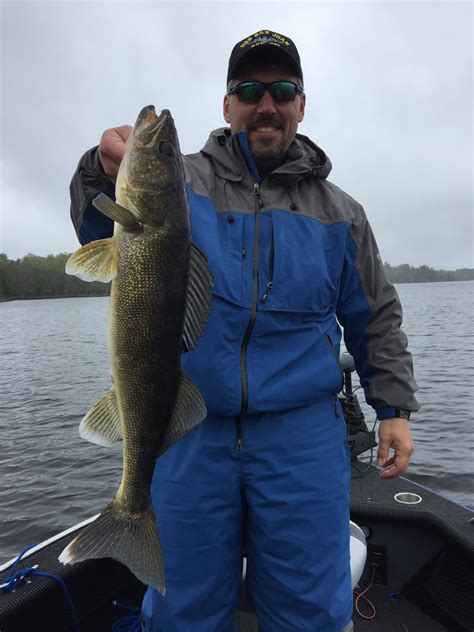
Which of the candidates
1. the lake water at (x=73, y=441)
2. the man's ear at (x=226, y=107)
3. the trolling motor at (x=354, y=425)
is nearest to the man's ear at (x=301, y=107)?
the man's ear at (x=226, y=107)

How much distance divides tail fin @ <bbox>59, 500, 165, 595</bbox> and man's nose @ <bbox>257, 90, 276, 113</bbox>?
2300 mm

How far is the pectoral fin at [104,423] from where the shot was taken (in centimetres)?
228

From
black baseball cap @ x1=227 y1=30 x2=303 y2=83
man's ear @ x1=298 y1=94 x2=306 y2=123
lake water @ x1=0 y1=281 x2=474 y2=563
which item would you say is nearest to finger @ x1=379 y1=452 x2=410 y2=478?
man's ear @ x1=298 y1=94 x2=306 y2=123

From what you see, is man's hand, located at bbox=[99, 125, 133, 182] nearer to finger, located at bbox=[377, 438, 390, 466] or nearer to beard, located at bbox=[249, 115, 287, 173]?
beard, located at bbox=[249, 115, 287, 173]

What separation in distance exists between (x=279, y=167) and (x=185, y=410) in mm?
1588

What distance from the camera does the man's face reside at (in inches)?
118

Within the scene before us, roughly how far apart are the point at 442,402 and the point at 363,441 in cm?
1026

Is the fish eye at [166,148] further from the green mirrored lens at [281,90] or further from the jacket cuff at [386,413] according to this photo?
the jacket cuff at [386,413]

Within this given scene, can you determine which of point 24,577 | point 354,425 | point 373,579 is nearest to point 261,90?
point 24,577

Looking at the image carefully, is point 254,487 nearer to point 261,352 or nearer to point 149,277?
point 261,352

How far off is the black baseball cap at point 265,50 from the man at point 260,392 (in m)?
0.01

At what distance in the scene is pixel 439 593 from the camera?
13.4ft

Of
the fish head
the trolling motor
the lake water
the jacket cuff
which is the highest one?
the fish head

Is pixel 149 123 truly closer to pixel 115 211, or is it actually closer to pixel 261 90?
pixel 115 211
